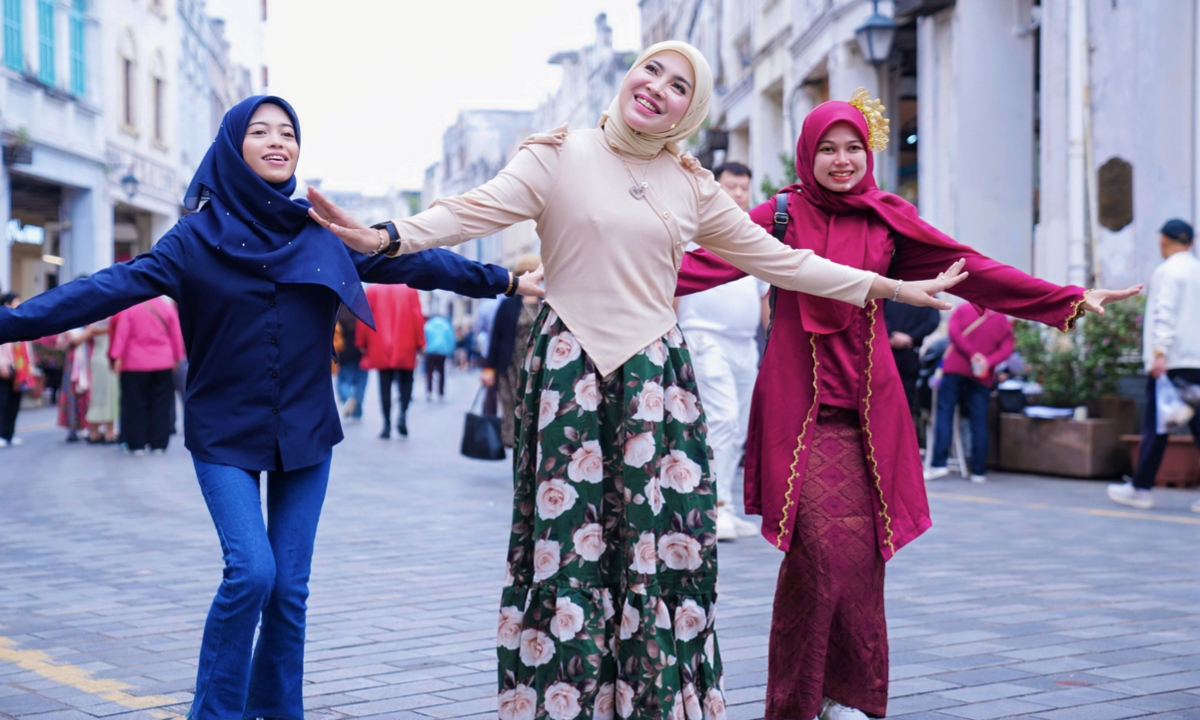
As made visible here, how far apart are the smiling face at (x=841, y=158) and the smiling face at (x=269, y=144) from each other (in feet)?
5.23

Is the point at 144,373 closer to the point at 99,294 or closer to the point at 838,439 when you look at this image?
→ the point at 99,294

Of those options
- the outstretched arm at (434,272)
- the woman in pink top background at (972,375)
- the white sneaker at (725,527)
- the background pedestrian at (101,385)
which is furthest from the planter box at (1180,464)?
the background pedestrian at (101,385)

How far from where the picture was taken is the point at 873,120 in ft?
13.0

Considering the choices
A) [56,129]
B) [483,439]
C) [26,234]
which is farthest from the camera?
[26,234]

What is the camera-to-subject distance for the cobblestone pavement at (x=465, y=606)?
4125 mm

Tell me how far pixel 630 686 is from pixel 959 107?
44.4ft

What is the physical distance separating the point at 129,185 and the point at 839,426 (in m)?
25.5

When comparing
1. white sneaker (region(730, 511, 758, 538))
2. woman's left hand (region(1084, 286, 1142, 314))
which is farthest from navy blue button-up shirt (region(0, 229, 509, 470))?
white sneaker (region(730, 511, 758, 538))

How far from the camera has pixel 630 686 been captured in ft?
10.6

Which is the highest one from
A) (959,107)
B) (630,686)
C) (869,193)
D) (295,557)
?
(959,107)

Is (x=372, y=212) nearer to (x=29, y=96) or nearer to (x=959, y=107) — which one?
(x=29, y=96)

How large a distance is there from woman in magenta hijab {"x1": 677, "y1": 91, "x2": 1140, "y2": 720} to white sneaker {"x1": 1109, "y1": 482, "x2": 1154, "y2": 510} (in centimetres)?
583

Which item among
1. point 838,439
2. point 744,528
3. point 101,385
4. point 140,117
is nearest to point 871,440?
point 838,439

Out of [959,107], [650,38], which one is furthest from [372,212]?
[959,107]
